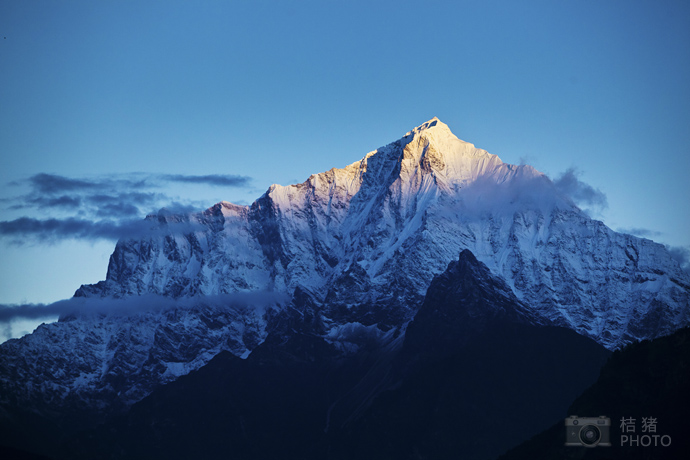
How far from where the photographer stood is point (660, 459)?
199500 millimetres

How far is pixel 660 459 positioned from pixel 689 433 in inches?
220

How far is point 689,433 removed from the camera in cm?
19988
